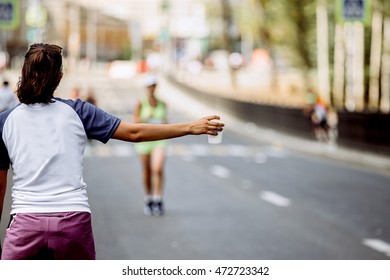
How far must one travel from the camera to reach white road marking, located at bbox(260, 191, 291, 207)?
15750 millimetres

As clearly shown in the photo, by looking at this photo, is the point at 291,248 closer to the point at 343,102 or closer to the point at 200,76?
the point at 343,102

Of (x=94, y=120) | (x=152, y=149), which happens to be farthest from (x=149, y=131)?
(x=152, y=149)

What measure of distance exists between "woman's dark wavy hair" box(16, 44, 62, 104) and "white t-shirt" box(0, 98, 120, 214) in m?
0.06

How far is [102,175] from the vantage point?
2064 cm

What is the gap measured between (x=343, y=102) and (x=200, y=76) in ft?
148

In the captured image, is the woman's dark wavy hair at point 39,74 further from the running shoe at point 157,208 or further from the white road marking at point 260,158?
the white road marking at point 260,158

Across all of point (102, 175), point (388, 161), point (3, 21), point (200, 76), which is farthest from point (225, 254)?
point (200, 76)

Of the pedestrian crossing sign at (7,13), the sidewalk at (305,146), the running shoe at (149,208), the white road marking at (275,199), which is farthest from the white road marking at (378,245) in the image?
the pedestrian crossing sign at (7,13)

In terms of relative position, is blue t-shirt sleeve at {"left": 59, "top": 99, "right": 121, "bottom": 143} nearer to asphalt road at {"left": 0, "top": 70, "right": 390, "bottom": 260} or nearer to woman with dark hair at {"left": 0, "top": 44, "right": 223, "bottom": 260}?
woman with dark hair at {"left": 0, "top": 44, "right": 223, "bottom": 260}

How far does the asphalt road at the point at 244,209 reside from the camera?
35.9 feet

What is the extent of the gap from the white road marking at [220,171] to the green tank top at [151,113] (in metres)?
6.92

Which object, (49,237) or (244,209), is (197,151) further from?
(49,237)

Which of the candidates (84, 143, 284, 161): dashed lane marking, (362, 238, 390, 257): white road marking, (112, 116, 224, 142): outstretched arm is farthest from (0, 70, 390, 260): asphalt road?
(112, 116, 224, 142): outstretched arm

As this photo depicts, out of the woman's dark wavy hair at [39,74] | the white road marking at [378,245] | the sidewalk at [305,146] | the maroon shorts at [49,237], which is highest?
the woman's dark wavy hair at [39,74]
